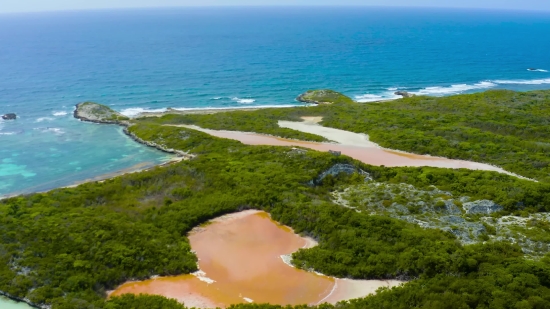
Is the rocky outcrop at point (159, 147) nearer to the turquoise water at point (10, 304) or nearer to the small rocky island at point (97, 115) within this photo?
the small rocky island at point (97, 115)

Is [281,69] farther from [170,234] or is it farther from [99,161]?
[170,234]

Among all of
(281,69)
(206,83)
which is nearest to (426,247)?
(206,83)

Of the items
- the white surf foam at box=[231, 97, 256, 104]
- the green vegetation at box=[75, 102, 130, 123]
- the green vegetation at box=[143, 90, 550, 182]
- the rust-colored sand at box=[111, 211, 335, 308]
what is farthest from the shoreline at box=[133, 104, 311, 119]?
the rust-colored sand at box=[111, 211, 335, 308]

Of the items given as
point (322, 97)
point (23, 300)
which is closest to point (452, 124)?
point (322, 97)

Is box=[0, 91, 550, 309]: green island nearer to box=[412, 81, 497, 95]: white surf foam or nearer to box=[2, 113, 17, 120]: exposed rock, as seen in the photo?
box=[2, 113, 17, 120]: exposed rock

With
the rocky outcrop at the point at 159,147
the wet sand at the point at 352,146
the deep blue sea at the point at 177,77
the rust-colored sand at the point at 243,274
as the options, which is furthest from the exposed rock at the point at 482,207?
the deep blue sea at the point at 177,77
